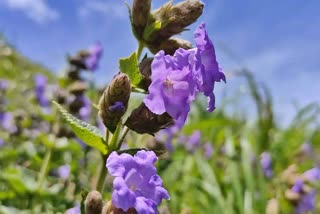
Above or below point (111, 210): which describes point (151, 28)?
above

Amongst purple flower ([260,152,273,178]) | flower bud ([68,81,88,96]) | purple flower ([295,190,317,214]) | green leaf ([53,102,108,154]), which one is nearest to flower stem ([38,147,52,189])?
flower bud ([68,81,88,96])

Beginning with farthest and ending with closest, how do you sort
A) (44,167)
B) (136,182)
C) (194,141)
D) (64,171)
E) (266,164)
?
(194,141), (266,164), (64,171), (44,167), (136,182)

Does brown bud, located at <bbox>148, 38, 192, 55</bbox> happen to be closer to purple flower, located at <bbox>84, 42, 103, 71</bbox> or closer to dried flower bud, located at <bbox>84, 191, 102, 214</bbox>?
dried flower bud, located at <bbox>84, 191, 102, 214</bbox>

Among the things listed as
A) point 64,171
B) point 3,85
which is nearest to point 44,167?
point 64,171

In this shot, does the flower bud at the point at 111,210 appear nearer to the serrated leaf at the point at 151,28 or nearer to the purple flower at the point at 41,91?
the serrated leaf at the point at 151,28

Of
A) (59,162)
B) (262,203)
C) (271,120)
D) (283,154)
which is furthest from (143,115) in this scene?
(283,154)

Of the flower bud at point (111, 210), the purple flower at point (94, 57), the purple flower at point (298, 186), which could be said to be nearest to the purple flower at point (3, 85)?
the purple flower at point (94, 57)

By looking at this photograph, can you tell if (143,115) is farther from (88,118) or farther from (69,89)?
(88,118)

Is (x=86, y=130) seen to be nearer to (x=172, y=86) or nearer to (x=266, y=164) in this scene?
Result: (x=172, y=86)
